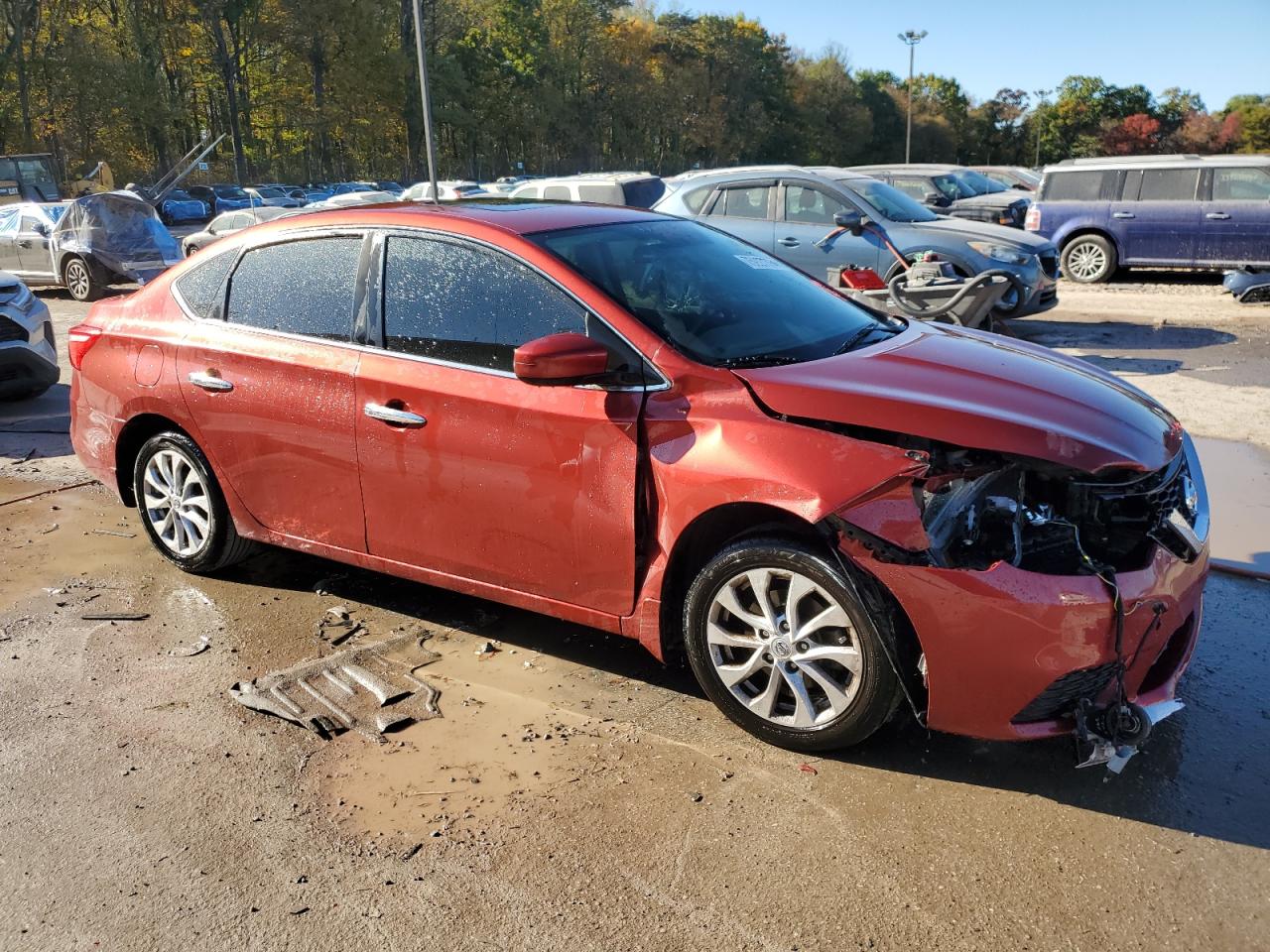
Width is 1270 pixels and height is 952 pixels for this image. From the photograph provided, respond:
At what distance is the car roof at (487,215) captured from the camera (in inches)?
162

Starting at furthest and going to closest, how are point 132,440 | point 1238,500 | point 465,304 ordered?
point 1238,500
point 132,440
point 465,304

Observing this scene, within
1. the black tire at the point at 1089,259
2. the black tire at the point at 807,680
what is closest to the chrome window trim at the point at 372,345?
the black tire at the point at 807,680

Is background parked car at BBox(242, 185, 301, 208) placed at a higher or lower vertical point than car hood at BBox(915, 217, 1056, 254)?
higher

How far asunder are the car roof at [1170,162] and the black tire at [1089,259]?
0.97 meters

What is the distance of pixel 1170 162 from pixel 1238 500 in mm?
10440

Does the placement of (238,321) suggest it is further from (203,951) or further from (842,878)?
(842,878)

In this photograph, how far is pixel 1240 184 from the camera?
45.1ft

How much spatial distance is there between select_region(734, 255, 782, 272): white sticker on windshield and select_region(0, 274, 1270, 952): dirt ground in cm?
168

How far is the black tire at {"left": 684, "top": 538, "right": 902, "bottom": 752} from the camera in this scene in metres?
3.12

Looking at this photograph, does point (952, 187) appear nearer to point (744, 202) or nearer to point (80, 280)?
point (744, 202)

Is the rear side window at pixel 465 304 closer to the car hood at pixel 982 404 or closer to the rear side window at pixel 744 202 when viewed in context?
the car hood at pixel 982 404

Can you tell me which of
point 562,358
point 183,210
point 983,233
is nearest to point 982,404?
point 562,358

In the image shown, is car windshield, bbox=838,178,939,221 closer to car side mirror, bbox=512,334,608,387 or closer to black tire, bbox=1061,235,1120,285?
black tire, bbox=1061,235,1120,285

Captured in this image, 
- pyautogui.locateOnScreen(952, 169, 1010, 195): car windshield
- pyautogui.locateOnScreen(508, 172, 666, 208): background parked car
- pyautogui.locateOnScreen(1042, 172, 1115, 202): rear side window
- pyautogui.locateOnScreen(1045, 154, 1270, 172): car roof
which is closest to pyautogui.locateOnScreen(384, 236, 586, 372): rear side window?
pyautogui.locateOnScreen(508, 172, 666, 208): background parked car
